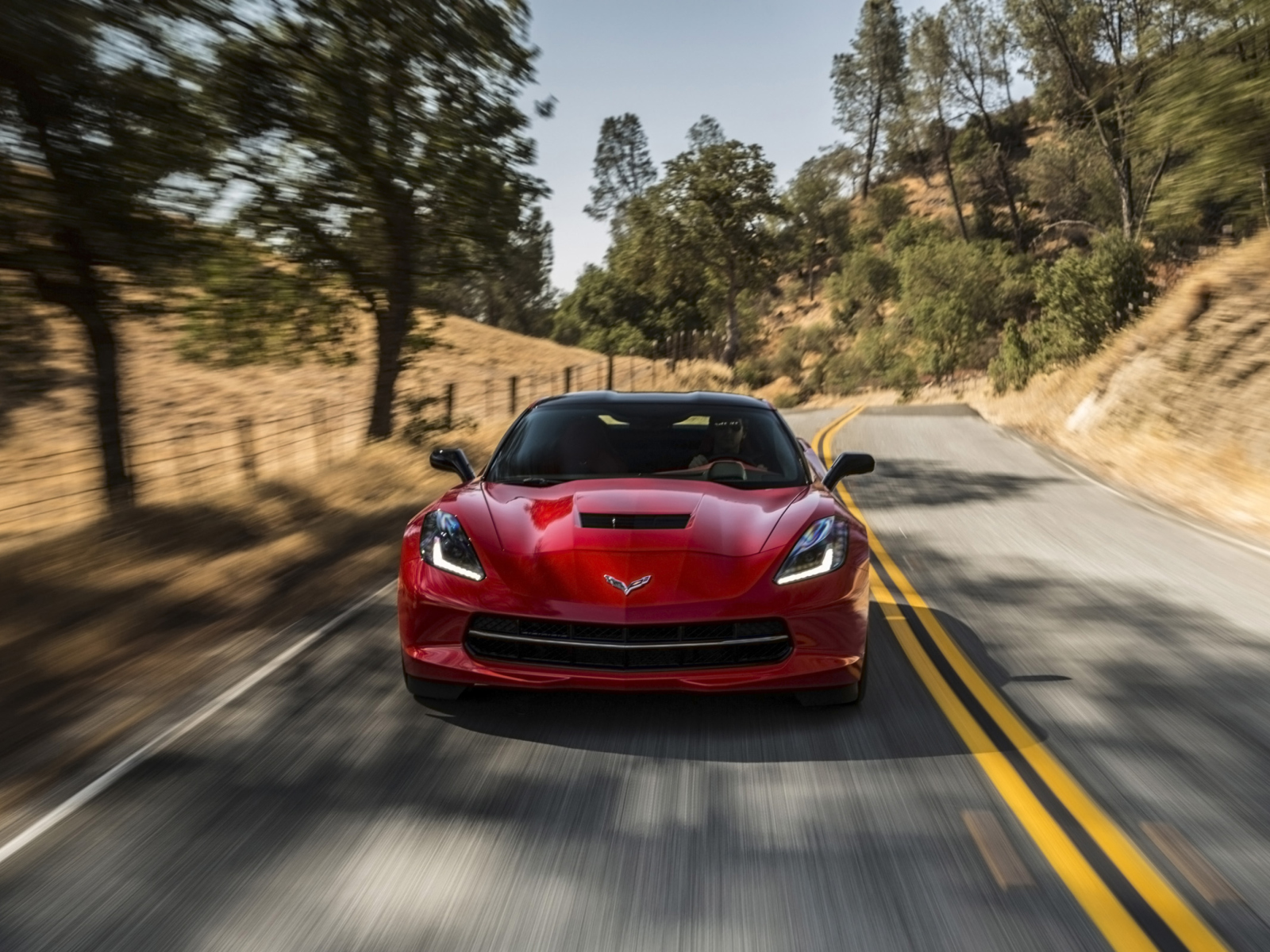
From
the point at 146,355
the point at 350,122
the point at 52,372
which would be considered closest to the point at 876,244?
the point at 146,355

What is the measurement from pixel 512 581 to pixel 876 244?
8347 cm

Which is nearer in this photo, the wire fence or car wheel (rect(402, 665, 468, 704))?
car wheel (rect(402, 665, 468, 704))

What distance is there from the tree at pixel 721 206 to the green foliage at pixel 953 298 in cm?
1015

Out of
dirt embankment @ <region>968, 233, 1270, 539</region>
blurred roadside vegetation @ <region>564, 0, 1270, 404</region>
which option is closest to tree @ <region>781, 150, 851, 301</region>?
blurred roadside vegetation @ <region>564, 0, 1270, 404</region>

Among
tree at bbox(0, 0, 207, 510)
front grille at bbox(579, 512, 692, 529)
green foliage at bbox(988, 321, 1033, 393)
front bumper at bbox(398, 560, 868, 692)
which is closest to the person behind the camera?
front bumper at bbox(398, 560, 868, 692)

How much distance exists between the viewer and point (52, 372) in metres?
9.69

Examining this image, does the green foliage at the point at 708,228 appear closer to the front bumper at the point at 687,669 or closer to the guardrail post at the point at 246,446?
the guardrail post at the point at 246,446

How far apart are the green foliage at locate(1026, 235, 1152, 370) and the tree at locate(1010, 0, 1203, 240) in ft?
8.77

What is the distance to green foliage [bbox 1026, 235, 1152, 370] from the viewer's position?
105ft

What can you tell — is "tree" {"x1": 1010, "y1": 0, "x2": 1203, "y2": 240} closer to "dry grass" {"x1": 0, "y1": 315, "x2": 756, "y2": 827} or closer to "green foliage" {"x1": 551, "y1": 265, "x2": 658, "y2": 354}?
"dry grass" {"x1": 0, "y1": 315, "x2": 756, "y2": 827}

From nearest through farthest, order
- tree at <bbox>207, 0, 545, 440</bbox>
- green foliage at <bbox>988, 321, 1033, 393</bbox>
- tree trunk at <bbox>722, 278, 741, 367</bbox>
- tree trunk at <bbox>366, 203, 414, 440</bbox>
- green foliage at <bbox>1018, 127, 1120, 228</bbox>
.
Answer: tree at <bbox>207, 0, 545, 440</bbox>, tree trunk at <bbox>366, 203, 414, 440</bbox>, green foliage at <bbox>988, 321, 1033, 393</bbox>, green foliage at <bbox>1018, 127, 1120, 228</bbox>, tree trunk at <bbox>722, 278, 741, 367</bbox>

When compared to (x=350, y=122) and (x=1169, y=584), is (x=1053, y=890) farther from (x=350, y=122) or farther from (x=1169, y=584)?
(x=350, y=122)

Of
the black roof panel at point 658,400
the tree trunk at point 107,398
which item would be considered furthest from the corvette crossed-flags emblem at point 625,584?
the tree trunk at point 107,398

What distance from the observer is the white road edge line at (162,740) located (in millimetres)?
3705
